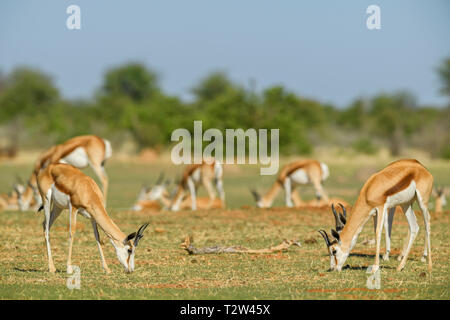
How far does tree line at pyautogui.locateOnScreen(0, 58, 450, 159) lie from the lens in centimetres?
3928

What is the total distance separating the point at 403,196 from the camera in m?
8.55

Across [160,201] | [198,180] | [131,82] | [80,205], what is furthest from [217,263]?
[131,82]

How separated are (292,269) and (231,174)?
22.7 m

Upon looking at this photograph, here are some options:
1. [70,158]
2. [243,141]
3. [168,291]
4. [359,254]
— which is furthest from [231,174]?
[168,291]

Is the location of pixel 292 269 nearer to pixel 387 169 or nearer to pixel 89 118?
pixel 387 169

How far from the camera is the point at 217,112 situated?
39125 millimetres

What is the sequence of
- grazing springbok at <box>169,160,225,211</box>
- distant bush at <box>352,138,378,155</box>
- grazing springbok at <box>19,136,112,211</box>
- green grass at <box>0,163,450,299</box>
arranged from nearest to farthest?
green grass at <box>0,163,450,299</box>
grazing springbok at <box>19,136,112,211</box>
grazing springbok at <box>169,160,225,211</box>
distant bush at <box>352,138,378,155</box>

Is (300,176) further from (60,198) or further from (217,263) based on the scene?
(60,198)

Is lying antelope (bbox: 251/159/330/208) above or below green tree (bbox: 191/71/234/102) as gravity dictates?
below

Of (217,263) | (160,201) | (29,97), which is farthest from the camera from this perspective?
(29,97)

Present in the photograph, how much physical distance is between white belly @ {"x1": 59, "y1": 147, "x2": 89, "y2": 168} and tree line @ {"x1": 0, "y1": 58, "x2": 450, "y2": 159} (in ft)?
73.2

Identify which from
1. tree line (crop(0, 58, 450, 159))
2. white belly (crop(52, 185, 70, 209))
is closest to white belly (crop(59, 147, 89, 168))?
white belly (crop(52, 185, 70, 209))

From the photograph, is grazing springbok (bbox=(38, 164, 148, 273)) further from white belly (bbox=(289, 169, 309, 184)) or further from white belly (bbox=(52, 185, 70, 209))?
white belly (bbox=(289, 169, 309, 184))

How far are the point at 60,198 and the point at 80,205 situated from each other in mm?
337
